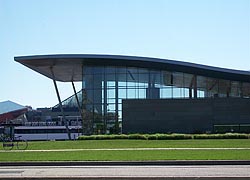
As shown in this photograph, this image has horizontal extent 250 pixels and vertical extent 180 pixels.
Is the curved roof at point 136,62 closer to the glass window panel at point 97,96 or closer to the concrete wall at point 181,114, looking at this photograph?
the glass window panel at point 97,96

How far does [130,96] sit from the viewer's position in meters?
59.2

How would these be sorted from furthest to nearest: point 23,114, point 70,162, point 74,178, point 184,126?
point 23,114, point 184,126, point 70,162, point 74,178

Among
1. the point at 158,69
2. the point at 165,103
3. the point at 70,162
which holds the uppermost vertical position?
the point at 158,69

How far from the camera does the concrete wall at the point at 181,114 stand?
57219 mm

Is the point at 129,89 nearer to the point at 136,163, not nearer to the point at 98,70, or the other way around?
the point at 98,70

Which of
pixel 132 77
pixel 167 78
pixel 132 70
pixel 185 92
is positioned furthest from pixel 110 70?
pixel 185 92

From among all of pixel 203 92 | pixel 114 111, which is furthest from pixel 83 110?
pixel 203 92

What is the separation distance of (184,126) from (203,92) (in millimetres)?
5289

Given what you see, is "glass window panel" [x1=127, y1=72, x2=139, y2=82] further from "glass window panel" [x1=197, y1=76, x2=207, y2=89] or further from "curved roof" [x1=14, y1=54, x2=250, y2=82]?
"glass window panel" [x1=197, y1=76, x2=207, y2=89]

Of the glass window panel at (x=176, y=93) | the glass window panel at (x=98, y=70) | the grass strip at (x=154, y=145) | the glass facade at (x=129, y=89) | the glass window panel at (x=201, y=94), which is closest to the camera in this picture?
the grass strip at (x=154, y=145)

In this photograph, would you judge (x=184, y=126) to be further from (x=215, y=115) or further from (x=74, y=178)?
(x=74, y=178)

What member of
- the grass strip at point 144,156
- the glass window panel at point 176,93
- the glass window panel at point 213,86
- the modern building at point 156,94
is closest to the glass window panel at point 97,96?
the modern building at point 156,94

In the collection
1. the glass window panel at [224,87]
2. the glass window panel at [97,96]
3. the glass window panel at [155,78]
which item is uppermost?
the glass window panel at [155,78]

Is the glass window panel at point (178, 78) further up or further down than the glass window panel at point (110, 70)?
further down
